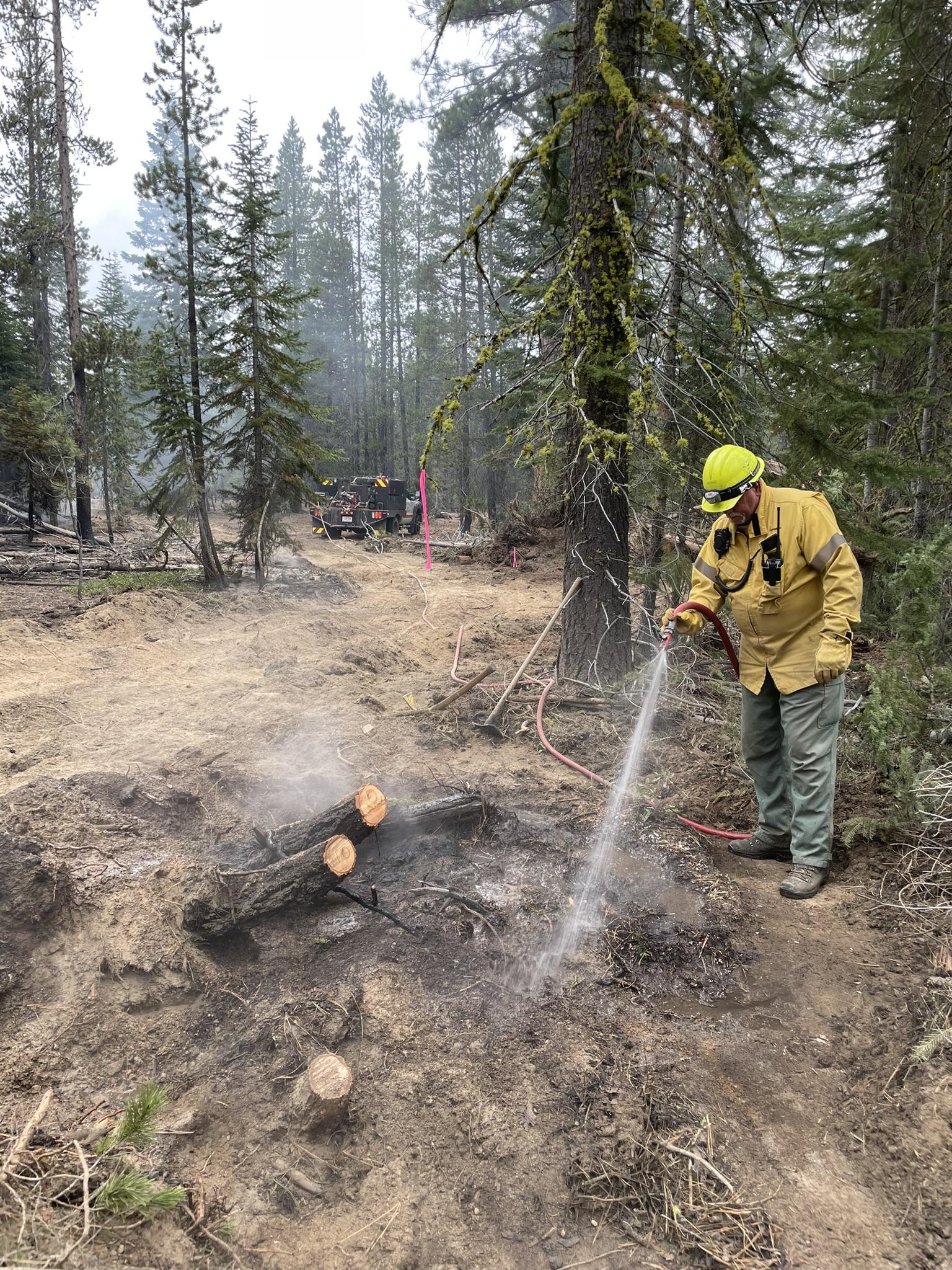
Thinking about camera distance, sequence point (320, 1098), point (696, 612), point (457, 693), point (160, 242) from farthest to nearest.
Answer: point (160, 242) < point (457, 693) < point (696, 612) < point (320, 1098)

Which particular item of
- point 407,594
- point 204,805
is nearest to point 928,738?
point 204,805

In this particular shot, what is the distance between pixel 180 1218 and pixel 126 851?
2.45 metres

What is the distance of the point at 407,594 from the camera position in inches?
543

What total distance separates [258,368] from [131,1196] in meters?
13.0

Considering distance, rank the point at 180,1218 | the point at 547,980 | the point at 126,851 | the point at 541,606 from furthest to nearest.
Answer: the point at 541,606, the point at 126,851, the point at 547,980, the point at 180,1218

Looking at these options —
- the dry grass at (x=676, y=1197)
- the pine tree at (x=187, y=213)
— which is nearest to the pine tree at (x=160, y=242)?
the pine tree at (x=187, y=213)

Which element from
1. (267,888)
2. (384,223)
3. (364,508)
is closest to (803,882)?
(267,888)

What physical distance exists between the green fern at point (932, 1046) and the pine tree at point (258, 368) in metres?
12.6

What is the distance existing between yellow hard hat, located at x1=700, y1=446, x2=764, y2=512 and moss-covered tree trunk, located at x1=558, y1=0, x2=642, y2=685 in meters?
1.17

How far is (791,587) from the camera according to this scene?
3725mm

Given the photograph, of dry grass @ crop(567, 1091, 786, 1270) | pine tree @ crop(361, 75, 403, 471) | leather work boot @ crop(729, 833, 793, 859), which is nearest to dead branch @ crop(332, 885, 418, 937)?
dry grass @ crop(567, 1091, 786, 1270)

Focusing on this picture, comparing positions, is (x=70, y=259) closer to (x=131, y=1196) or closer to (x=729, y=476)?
(x=729, y=476)

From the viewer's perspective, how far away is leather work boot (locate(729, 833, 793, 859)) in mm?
4160

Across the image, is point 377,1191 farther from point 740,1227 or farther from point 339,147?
point 339,147
